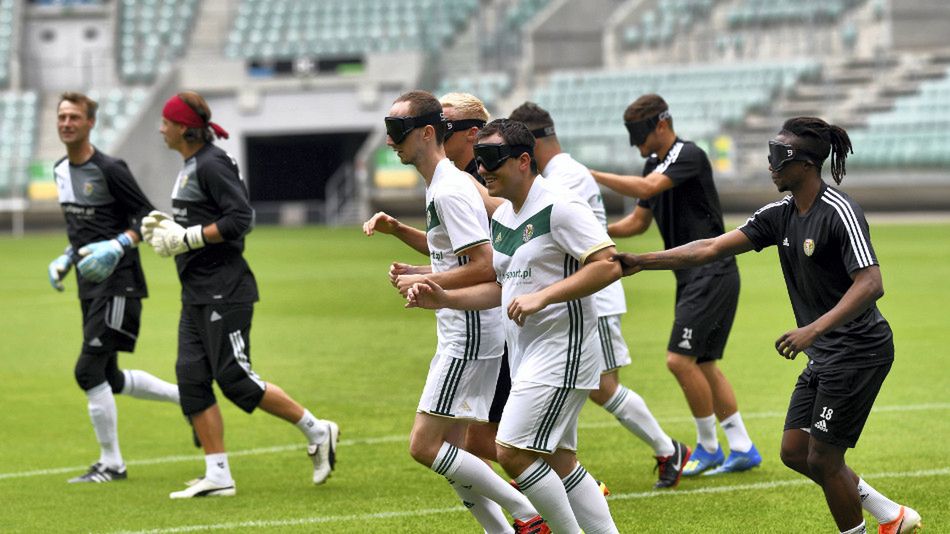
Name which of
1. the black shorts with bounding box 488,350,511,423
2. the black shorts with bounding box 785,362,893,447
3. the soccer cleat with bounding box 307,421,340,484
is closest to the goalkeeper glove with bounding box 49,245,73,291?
the soccer cleat with bounding box 307,421,340,484

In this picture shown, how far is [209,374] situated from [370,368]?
509cm

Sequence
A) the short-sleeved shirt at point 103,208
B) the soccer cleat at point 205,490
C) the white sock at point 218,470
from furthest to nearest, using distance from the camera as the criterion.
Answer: the short-sleeved shirt at point 103,208 < the white sock at point 218,470 < the soccer cleat at point 205,490

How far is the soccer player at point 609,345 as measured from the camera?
8.43 m

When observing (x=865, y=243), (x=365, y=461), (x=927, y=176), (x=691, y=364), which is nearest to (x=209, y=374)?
(x=365, y=461)

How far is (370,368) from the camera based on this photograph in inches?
542

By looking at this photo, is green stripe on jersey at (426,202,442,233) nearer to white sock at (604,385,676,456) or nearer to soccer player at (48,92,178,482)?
white sock at (604,385,676,456)

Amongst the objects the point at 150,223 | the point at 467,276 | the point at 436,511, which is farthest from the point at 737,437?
the point at 150,223

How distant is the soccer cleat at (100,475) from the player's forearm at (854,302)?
4874 millimetres

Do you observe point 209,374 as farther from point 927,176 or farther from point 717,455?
point 927,176

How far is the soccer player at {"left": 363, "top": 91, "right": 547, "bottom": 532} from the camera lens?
→ 6.57 metres

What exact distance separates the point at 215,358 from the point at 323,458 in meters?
0.86

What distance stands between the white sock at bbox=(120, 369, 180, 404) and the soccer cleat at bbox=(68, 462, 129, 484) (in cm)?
68

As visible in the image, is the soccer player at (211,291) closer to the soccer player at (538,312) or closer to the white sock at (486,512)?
the white sock at (486,512)

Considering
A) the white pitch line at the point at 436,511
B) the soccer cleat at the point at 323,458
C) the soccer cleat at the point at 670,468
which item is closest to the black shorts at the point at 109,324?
the soccer cleat at the point at 323,458
